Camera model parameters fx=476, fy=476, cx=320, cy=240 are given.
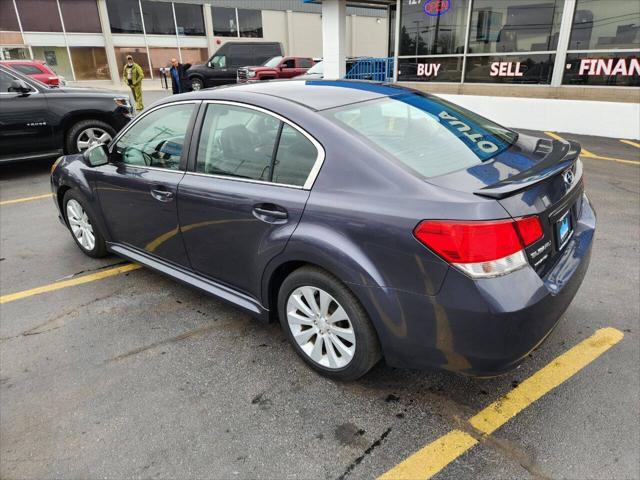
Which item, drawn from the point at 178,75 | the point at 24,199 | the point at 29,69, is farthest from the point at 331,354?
the point at 29,69

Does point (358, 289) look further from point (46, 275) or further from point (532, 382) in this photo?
point (46, 275)

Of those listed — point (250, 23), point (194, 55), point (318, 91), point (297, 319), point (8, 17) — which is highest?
point (8, 17)

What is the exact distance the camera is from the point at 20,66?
15102 mm

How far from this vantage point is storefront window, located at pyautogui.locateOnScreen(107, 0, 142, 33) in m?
29.4

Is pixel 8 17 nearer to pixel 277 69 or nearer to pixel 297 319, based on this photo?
pixel 277 69

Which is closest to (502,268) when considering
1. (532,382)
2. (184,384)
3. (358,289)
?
(358,289)

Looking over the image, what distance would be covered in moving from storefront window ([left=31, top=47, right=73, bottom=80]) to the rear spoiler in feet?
105

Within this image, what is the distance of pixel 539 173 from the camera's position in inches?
91.8

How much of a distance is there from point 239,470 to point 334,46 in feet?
46.9

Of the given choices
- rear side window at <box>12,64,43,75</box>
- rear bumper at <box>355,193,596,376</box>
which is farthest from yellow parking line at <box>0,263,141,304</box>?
rear side window at <box>12,64,43,75</box>

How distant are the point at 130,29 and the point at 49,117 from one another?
87.5 feet

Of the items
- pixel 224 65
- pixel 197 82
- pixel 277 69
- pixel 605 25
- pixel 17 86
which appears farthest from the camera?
pixel 197 82

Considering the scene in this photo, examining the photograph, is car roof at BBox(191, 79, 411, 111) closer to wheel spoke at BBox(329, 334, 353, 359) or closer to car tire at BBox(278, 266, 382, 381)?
car tire at BBox(278, 266, 382, 381)

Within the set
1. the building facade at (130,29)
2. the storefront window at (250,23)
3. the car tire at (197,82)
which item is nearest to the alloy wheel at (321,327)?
the car tire at (197,82)
